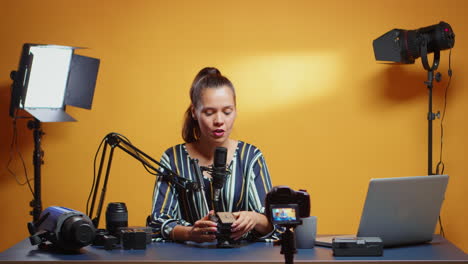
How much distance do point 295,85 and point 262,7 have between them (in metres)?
0.56

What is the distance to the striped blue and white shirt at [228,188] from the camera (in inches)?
95.0

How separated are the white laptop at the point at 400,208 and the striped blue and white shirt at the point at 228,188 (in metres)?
0.46

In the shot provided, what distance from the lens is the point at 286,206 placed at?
153 centimetres

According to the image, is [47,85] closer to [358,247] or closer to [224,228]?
[224,228]

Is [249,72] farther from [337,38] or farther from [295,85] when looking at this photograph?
[337,38]

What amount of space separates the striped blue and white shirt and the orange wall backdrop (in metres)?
1.56

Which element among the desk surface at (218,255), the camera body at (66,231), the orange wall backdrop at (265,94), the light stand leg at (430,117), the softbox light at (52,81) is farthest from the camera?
the orange wall backdrop at (265,94)

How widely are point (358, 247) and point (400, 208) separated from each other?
207 millimetres

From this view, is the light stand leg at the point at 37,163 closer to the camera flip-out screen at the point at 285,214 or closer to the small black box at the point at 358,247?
the small black box at the point at 358,247

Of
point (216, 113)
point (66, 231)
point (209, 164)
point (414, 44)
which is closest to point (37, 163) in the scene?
point (209, 164)

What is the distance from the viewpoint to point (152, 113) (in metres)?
4.13

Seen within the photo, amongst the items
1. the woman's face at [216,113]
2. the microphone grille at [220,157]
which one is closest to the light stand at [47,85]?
the woman's face at [216,113]

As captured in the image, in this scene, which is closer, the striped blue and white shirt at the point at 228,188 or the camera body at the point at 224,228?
the camera body at the point at 224,228

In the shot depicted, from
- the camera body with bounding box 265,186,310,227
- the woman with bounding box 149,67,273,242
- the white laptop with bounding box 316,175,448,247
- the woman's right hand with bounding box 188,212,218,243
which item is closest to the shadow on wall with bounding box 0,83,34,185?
the woman with bounding box 149,67,273,242
